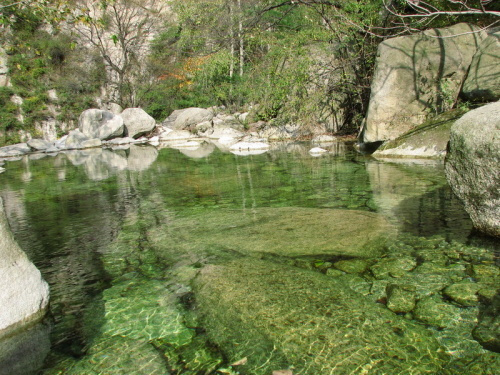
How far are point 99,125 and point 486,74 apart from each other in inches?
759

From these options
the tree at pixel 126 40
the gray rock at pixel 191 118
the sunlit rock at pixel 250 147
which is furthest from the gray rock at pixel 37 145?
the sunlit rock at pixel 250 147

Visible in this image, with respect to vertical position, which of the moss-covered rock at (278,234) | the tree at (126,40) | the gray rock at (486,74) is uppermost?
the tree at (126,40)

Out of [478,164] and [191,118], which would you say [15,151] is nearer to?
[191,118]

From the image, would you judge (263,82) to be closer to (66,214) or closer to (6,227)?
(66,214)

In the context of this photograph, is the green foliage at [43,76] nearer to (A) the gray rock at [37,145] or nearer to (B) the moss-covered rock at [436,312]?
(A) the gray rock at [37,145]

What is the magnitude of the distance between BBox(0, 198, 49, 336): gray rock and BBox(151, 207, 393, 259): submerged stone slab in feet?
4.20

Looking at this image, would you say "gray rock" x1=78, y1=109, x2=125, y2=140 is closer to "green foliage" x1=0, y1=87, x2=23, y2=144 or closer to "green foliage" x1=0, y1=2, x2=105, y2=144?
"green foliage" x1=0, y1=2, x2=105, y2=144

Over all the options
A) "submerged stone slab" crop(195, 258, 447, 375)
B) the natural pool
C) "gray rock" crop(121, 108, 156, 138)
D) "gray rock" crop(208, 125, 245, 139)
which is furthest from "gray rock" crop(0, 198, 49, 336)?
"gray rock" crop(121, 108, 156, 138)

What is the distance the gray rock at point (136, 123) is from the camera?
72.3ft

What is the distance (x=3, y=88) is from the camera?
77.7 ft

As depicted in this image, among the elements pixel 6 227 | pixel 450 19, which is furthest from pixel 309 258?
pixel 450 19

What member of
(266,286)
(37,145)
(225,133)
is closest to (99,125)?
(37,145)

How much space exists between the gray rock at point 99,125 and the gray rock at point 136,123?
2.78 feet

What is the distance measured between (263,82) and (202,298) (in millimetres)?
11899
